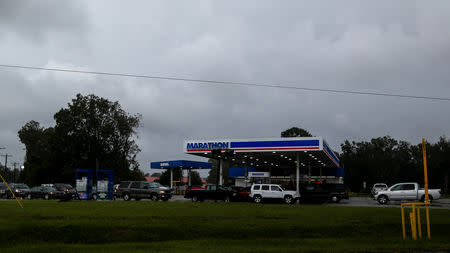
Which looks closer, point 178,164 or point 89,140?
point 178,164

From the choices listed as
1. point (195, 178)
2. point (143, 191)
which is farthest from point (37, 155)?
point (195, 178)

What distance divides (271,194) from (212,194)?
480 cm

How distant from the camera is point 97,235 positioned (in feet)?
45.7

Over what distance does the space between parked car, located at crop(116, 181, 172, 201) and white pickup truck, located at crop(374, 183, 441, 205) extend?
56.6 ft

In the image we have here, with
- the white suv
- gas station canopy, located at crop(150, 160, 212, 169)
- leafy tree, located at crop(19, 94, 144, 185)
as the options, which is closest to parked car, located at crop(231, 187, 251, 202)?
the white suv

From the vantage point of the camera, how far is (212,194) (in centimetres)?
3603

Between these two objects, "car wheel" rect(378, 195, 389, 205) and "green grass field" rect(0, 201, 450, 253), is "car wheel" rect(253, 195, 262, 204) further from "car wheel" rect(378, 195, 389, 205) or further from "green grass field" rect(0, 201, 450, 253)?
"green grass field" rect(0, 201, 450, 253)

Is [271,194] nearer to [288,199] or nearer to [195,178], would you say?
[288,199]

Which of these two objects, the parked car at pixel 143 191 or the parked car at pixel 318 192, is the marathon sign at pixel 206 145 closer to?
the parked car at pixel 143 191

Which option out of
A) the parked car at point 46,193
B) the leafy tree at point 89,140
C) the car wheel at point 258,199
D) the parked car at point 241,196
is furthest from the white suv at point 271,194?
the leafy tree at point 89,140

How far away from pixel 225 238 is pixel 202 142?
28003mm

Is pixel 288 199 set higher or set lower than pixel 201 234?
higher

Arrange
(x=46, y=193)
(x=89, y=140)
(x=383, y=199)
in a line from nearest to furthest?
(x=383, y=199) → (x=46, y=193) → (x=89, y=140)

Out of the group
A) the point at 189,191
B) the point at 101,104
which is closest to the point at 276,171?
the point at 101,104
